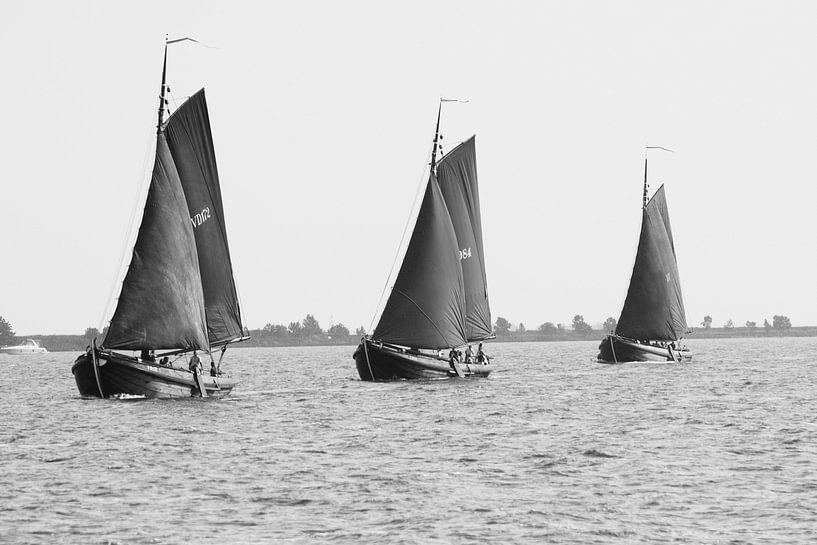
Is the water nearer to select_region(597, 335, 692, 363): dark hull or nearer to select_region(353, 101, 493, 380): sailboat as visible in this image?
select_region(353, 101, 493, 380): sailboat

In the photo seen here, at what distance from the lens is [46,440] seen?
144ft

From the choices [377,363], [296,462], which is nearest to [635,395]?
[377,363]

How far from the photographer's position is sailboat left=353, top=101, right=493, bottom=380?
71.0 metres

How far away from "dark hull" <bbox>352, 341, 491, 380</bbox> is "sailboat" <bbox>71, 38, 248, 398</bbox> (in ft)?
47.1

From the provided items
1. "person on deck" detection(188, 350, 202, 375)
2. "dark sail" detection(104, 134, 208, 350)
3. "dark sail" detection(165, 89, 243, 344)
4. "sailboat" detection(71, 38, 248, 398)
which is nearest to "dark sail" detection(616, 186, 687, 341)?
"dark sail" detection(165, 89, 243, 344)

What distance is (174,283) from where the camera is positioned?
55281 millimetres

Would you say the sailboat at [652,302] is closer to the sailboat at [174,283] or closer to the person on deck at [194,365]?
the sailboat at [174,283]

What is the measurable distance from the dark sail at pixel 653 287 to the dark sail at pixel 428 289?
37.4m

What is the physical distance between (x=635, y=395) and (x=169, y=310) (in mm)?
27000

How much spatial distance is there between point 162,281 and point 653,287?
2430 inches

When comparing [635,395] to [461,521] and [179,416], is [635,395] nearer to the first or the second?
[179,416]

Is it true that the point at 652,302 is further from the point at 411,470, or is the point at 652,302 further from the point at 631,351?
the point at 411,470

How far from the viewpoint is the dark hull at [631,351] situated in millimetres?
108938

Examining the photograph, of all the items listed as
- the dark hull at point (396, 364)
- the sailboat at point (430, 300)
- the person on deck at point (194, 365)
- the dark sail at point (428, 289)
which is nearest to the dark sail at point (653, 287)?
the sailboat at point (430, 300)
